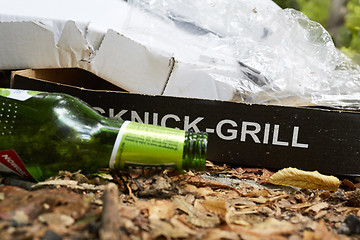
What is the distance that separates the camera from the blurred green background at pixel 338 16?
274cm

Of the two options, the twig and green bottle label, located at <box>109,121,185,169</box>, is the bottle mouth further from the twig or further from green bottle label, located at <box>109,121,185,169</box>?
the twig

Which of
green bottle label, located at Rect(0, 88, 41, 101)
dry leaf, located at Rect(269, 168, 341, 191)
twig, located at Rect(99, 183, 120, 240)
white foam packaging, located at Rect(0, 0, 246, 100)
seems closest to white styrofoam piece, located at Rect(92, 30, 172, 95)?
white foam packaging, located at Rect(0, 0, 246, 100)

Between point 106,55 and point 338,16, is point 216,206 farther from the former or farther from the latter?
point 338,16

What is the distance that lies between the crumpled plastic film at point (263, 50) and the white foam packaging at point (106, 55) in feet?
0.10

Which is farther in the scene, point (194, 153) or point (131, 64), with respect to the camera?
point (131, 64)

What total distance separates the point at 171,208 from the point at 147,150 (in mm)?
135

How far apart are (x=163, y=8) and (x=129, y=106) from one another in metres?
0.45

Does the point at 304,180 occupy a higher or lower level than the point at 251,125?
lower

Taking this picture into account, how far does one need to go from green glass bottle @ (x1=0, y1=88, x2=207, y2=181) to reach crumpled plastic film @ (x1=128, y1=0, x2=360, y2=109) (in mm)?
333

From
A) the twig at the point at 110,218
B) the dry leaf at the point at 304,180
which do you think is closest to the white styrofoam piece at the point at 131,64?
the dry leaf at the point at 304,180

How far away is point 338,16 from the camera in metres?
3.69

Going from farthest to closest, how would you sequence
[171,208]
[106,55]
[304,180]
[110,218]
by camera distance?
1. [106,55]
2. [304,180]
3. [171,208]
4. [110,218]

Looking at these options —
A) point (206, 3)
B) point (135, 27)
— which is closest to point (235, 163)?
point (135, 27)

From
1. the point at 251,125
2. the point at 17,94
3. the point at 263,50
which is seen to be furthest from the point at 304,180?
the point at 17,94
